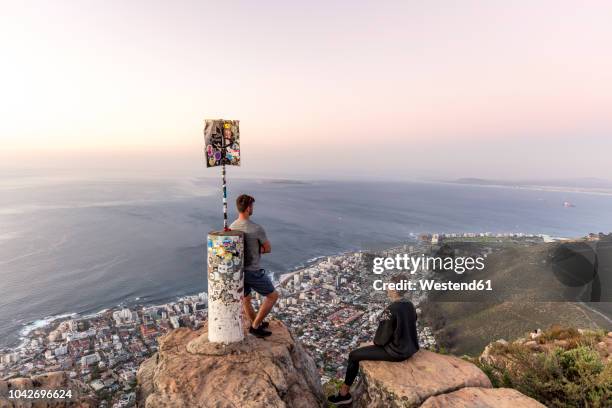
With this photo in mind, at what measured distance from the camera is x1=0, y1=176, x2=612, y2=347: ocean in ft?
116

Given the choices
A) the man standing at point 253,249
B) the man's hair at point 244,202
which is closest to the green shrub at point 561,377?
the man standing at point 253,249

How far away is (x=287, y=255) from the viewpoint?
54.5 m

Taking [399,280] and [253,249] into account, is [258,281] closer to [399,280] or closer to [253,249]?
[253,249]

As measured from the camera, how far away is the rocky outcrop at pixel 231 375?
19.6 feet

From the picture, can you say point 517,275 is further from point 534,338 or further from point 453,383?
point 453,383

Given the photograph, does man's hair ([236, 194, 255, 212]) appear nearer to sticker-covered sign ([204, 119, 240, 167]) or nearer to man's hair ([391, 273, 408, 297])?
sticker-covered sign ([204, 119, 240, 167])

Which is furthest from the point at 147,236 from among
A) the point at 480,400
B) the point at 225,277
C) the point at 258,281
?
the point at 480,400

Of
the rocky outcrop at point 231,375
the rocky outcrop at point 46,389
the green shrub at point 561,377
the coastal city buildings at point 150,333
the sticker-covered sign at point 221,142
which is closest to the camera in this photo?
the rocky outcrop at point 231,375

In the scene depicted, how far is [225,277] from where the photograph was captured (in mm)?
6828

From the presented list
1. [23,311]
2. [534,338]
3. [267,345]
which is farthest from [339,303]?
[23,311]

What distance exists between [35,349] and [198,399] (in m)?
27.4

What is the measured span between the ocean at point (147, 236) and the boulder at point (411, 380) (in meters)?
33.5

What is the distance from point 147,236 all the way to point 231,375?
213 ft

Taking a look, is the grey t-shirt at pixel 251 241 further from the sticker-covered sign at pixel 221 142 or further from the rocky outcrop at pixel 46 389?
the rocky outcrop at pixel 46 389
